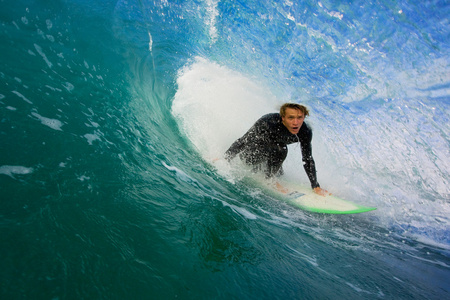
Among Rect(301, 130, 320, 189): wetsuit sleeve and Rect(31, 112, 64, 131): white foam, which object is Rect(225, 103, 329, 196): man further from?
Rect(31, 112, 64, 131): white foam

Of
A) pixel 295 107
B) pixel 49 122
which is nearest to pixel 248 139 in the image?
pixel 295 107

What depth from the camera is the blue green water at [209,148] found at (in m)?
1.40

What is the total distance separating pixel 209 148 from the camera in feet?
16.7

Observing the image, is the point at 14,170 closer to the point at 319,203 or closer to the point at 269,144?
the point at 269,144

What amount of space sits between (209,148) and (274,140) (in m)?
1.43

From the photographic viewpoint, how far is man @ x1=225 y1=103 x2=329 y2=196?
3939 mm

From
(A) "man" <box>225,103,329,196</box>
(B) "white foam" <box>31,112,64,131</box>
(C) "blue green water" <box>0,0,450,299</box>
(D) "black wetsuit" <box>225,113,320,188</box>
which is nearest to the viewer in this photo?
(C) "blue green water" <box>0,0,450,299</box>

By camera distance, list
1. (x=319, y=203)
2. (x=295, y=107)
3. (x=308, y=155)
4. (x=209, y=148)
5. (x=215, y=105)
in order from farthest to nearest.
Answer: (x=215, y=105) → (x=209, y=148) → (x=308, y=155) → (x=319, y=203) → (x=295, y=107)

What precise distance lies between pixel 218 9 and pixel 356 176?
292 inches

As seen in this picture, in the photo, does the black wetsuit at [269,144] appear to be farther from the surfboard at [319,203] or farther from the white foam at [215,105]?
the white foam at [215,105]

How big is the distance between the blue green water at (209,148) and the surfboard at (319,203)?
0.64 ft

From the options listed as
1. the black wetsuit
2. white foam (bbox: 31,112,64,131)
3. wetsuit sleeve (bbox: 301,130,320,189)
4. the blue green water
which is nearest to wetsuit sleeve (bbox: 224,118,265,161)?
the black wetsuit

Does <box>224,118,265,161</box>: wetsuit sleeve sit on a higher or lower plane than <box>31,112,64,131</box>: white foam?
higher

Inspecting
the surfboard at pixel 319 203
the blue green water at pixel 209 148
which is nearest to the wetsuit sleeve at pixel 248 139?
the blue green water at pixel 209 148
